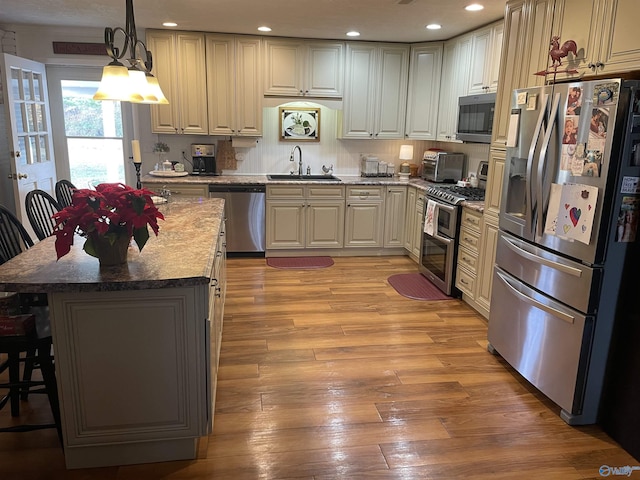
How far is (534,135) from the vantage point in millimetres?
2631

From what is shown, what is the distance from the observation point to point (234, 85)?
5.14 metres

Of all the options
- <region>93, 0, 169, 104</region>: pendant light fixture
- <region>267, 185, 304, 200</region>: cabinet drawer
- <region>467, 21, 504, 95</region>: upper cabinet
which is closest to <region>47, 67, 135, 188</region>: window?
<region>267, 185, 304, 200</region>: cabinet drawer

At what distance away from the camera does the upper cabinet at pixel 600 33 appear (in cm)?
229

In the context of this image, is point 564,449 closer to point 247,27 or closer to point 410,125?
point 410,125

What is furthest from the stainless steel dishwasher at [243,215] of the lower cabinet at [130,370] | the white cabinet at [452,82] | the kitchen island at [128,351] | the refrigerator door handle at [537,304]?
the lower cabinet at [130,370]

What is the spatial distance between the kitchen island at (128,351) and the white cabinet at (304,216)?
3072 mm

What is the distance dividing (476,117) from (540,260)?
2111 mm

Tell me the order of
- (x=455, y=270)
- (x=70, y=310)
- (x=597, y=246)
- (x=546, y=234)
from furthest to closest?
(x=455, y=270) < (x=546, y=234) < (x=597, y=246) < (x=70, y=310)

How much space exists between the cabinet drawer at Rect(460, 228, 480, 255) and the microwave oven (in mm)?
792

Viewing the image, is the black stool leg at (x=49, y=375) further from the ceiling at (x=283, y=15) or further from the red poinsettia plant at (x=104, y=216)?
the ceiling at (x=283, y=15)

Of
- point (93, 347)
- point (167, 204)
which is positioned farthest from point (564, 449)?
point (167, 204)

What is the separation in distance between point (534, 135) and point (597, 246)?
28.9 inches

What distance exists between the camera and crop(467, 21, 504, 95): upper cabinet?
4121 millimetres

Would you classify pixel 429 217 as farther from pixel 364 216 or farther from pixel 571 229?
pixel 571 229
